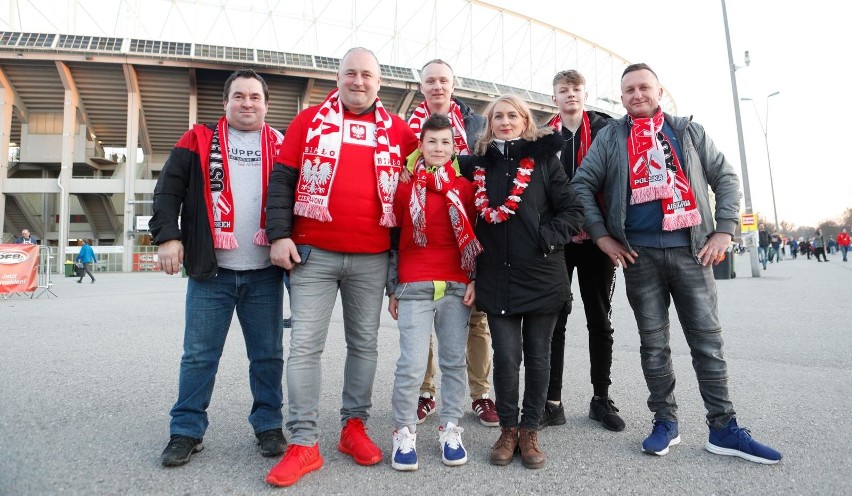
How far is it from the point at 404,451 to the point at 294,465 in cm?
52

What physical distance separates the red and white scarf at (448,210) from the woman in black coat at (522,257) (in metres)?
0.11

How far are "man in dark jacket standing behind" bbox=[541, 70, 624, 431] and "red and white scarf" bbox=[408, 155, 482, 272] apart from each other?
2.25 feet

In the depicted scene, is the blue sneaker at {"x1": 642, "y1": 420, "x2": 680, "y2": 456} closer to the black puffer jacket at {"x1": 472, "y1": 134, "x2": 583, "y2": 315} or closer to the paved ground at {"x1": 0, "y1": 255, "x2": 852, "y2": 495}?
the paved ground at {"x1": 0, "y1": 255, "x2": 852, "y2": 495}

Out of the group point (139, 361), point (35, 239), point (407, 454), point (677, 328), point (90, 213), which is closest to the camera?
point (407, 454)

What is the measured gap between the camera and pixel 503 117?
2699 millimetres

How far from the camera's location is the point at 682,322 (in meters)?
2.65

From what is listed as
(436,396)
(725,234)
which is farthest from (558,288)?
(436,396)

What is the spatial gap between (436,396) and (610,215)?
1745 millimetres

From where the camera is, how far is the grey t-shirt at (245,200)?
8.74 ft

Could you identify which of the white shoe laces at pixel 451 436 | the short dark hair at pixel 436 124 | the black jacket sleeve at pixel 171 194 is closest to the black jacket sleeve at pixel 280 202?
the black jacket sleeve at pixel 171 194

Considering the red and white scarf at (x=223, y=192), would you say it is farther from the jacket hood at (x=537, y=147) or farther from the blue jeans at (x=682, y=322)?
the blue jeans at (x=682, y=322)

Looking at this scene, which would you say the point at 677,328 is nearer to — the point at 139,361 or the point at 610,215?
the point at 610,215

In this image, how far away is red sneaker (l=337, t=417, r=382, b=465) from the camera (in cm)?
238

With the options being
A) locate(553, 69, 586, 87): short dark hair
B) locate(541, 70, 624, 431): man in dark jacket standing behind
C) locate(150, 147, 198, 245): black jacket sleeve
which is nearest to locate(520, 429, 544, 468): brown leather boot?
→ locate(541, 70, 624, 431): man in dark jacket standing behind
